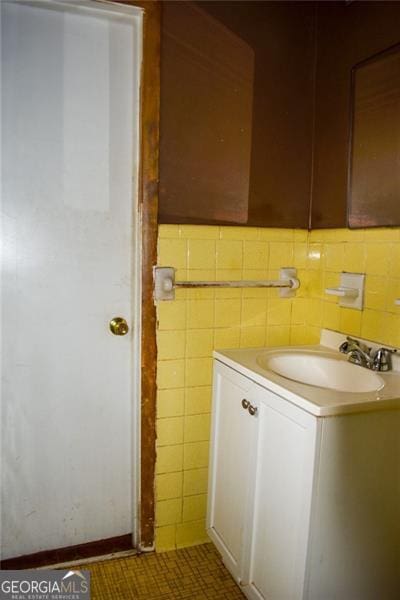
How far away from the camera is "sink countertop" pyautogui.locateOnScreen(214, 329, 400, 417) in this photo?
3.82ft

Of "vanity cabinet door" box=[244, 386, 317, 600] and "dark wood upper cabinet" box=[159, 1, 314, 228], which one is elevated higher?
"dark wood upper cabinet" box=[159, 1, 314, 228]

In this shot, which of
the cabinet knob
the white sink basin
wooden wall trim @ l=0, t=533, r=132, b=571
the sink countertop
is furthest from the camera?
Answer: wooden wall trim @ l=0, t=533, r=132, b=571

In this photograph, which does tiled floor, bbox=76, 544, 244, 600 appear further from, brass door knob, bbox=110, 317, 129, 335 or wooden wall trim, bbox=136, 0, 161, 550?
brass door knob, bbox=110, 317, 129, 335

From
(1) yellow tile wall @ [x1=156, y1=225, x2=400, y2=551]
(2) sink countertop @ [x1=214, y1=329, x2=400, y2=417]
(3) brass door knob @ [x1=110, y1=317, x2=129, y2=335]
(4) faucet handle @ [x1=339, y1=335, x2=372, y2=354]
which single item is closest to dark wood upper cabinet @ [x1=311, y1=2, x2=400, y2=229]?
(1) yellow tile wall @ [x1=156, y1=225, x2=400, y2=551]

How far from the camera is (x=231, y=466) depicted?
163 cm

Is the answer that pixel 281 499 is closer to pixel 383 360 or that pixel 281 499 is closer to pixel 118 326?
pixel 383 360

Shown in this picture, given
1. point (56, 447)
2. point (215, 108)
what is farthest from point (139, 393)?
point (215, 108)

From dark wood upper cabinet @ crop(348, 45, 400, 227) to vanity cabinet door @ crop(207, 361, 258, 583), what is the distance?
0.77m

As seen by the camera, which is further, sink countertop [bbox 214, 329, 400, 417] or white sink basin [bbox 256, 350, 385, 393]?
white sink basin [bbox 256, 350, 385, 393]

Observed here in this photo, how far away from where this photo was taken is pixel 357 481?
4.03 ft

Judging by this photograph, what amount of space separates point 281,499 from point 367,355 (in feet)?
1.85

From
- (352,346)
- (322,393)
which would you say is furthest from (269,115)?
(322,393)

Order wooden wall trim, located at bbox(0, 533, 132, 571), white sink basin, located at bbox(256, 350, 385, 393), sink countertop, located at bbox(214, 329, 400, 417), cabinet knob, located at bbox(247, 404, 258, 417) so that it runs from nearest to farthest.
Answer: sink countertop, located at bbox(214, 329, 400, 417) → cabinet knob, located at bbox(247, 404, 258, 417) → white sink basin, located at bbox(256, 350, 385, 393) → wooden wall trim, located at bbox(0, 533, 132, 571)

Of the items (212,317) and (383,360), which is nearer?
(383,360)
